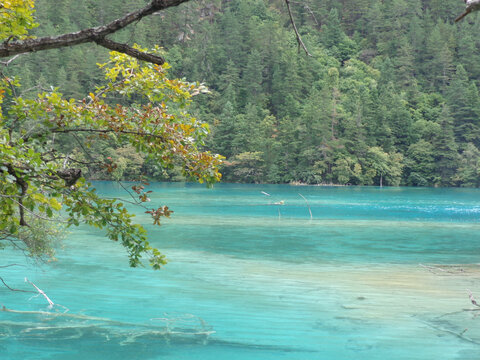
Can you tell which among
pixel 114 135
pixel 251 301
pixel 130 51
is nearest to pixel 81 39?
pixel 130 51

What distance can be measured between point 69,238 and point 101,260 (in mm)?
4879

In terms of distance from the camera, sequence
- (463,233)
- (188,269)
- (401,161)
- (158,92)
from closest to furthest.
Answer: (158,92), (188,269), (463,233), (401,161)

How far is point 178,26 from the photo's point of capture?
10094 cm

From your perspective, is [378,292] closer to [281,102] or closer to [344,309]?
[344,309]

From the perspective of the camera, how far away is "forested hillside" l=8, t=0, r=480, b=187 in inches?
2857

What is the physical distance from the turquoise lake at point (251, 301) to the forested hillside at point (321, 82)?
43.7m

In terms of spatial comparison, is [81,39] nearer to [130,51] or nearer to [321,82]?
[130,51]

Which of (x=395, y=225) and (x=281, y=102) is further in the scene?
(x=281, y=102)

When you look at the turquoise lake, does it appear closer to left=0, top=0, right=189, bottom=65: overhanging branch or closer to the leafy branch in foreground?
the leafy branch in foreground

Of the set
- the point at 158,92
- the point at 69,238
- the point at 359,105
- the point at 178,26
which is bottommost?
the point at 69,238

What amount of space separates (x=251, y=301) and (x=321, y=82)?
8070 cm

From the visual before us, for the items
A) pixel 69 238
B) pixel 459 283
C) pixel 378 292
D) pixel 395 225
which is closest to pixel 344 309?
pixel 378 292

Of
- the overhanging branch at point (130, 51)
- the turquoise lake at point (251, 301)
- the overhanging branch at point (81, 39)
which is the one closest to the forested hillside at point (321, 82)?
the turquoise lake at point (251, 301)

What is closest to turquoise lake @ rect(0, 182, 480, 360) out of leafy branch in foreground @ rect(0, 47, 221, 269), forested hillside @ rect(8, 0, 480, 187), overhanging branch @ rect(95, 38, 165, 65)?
leafy branch in foreground @ rect(0, 47, 221, 269)
